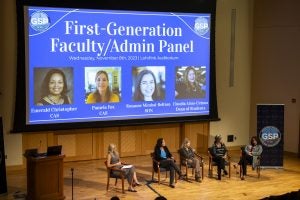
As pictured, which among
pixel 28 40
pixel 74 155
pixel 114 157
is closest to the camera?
pixel 114 157

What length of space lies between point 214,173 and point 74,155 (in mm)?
2938

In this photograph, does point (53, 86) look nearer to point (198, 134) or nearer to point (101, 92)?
point (101, 92)

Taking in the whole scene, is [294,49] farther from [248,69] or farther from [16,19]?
[16,19]

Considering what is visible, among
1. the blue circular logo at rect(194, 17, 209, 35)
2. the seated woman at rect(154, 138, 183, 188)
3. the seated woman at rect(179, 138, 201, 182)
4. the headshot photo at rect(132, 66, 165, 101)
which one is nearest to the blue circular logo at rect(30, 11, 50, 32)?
the headshot photo at rect(132, 66, 165, 101)

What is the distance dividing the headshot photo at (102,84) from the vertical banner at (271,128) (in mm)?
2947

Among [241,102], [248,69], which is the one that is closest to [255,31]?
[248,69]

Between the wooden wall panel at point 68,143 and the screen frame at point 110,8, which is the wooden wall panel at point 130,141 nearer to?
the screen frame at point 110,8

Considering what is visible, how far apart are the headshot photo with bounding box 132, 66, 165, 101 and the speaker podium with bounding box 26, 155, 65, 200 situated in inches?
115

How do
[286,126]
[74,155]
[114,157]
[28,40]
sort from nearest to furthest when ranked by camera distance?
[114,157] → [28,40] → [74,155] → [286,126]

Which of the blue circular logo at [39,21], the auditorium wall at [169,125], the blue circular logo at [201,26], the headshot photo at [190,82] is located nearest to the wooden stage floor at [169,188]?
the auditorium wall at [169,125]

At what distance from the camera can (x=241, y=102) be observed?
1192cm

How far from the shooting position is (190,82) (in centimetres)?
1090

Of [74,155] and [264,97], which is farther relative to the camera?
[264,97]

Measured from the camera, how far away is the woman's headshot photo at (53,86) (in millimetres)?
9617
